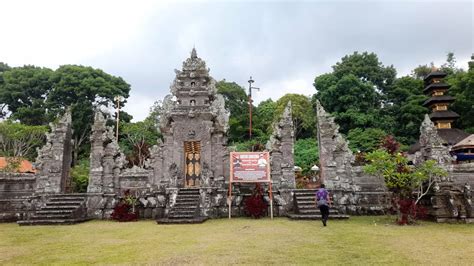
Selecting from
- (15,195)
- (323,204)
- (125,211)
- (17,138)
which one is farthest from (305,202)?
(17,138)

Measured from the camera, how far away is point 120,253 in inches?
265

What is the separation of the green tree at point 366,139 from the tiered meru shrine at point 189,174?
15508mm

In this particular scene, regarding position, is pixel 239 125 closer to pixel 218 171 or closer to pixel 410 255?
pixel 218 171

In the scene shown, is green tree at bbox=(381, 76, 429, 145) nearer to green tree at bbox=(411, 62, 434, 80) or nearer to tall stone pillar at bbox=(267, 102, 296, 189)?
green tree at bbox=(411, 62, 434, 80)

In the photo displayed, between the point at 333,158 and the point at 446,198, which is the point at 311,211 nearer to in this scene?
the point at 333,158

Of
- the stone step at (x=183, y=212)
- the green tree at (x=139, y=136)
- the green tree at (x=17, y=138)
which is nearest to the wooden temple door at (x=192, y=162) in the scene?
the stone step at (x=183, y=212)

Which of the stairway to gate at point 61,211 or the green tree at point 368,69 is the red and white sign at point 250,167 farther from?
the green tree at point 368,69

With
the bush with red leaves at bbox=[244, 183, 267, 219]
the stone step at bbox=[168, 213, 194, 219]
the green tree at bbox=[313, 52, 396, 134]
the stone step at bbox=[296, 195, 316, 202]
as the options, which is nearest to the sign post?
the bush with red leaves at bbox=[244, 183, 267, 219]

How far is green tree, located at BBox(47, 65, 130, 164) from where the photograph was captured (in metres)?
35.2

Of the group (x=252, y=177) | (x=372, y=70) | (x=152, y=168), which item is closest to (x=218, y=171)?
(x=252, y=177)

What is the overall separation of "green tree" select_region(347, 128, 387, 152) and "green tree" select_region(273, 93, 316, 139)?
6984 mm

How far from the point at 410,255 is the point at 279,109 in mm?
33181

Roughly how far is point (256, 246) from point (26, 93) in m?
37.6

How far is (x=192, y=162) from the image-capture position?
1587cm
